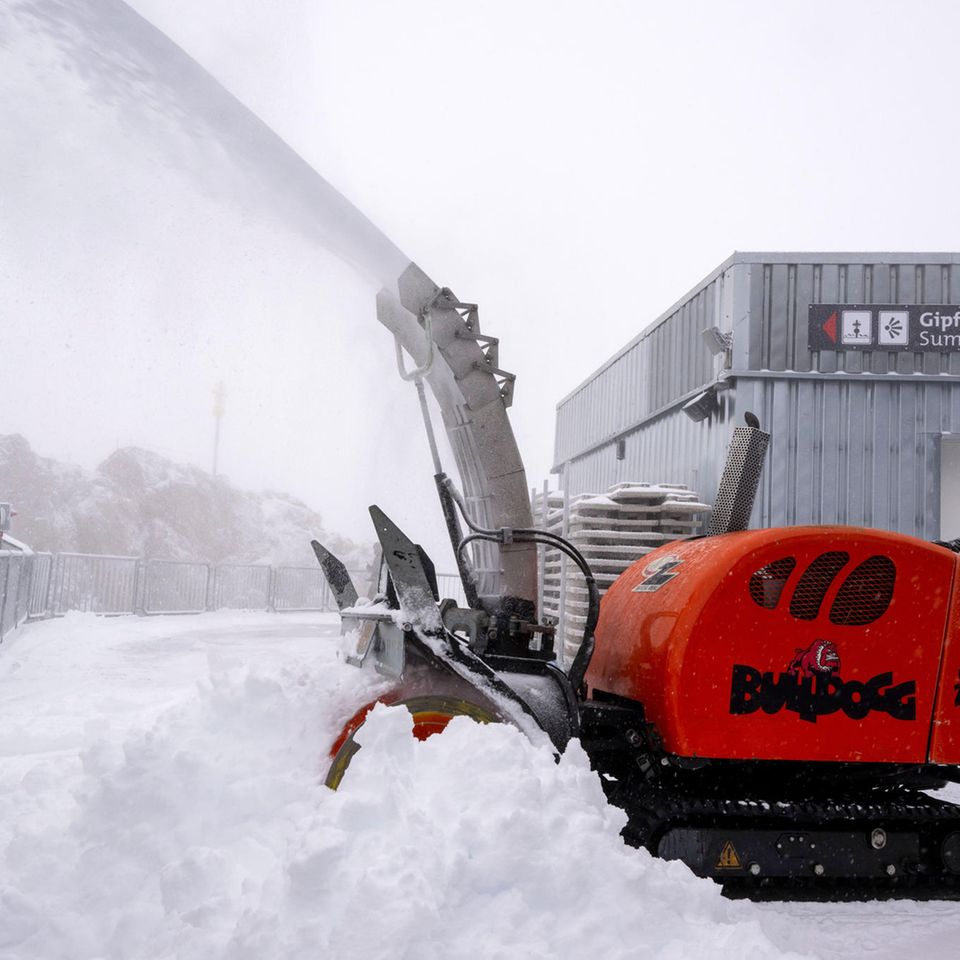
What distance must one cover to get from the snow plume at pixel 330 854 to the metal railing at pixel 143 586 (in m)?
10.2

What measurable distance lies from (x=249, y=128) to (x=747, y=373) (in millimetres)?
7321

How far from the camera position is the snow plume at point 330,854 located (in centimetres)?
246

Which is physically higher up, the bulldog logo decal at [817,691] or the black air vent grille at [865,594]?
the black air vent grille at [865,594]

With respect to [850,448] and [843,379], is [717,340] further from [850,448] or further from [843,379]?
[850,448]

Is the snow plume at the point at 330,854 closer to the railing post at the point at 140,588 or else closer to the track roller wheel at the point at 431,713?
the track roller wheel at the point at 431,713

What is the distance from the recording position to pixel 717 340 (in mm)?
10891

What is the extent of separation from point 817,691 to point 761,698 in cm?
25

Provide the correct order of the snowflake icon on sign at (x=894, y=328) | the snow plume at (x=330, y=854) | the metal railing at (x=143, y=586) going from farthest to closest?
the metal railing at (x=143, y=586) < the snowflake icon on sign at (x=894, y=328) < the snow plume at (x=330, y=854)

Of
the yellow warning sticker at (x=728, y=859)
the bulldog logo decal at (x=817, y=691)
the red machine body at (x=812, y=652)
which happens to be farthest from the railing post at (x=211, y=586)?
the bulldog logo decal at (x=817, y=691)

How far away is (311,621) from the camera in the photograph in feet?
66.5

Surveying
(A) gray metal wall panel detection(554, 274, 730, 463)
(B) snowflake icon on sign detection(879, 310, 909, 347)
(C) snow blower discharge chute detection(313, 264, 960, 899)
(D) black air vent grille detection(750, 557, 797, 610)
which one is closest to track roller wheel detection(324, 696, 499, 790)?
(C) snow blower discharge chute detection(313, 264, 960, 899)

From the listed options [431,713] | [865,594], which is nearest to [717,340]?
[865,594]

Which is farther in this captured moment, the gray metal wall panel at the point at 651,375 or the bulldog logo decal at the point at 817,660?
the gray metal wall panel at the point at 651,375

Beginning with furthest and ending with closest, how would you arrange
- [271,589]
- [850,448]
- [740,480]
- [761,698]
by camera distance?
[271,589], [850,448], [740,480], [761,698]
